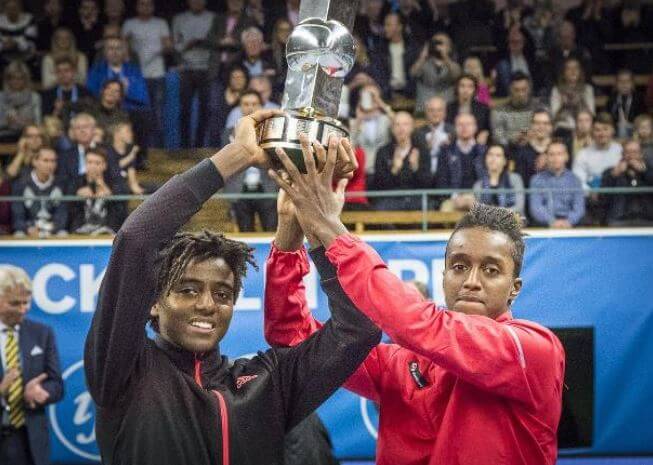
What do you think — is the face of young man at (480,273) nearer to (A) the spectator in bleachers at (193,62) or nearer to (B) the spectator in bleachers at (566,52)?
(A) the spectator in bleachers at (193,62)

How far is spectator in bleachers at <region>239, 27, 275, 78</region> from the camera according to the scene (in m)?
10.1

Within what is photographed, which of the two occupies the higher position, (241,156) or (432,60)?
(432,60)

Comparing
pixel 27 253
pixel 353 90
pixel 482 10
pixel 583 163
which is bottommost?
pixel 27 253

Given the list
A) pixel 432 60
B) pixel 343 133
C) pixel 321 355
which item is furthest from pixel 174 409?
pixel 432 60

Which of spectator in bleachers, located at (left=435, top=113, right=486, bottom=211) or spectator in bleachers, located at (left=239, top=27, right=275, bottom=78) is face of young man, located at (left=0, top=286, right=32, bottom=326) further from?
spectator in bleachers, located at (left=239, top=27, right=275, bottom=78)

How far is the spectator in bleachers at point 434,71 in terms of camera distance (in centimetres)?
1016

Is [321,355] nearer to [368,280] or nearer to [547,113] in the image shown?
[368,280]

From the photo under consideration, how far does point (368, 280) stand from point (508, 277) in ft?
1.61

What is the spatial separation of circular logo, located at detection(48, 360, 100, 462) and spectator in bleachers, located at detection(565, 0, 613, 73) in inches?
254

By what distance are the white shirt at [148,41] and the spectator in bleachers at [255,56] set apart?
0.91 metres

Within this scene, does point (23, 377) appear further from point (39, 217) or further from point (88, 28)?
point (88, 28)

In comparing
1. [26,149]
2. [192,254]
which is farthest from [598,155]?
[192,254]

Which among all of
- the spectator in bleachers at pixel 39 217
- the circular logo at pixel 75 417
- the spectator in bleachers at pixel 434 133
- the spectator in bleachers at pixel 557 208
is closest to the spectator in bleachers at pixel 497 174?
the spectator in bleachers at pixel 434 133

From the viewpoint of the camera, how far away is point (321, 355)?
8.98 ft
